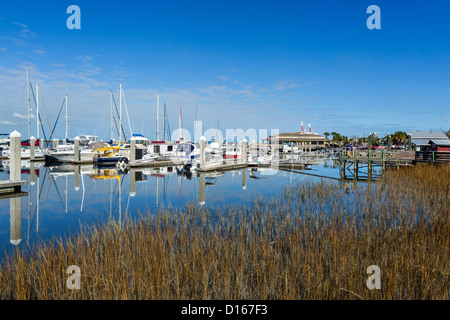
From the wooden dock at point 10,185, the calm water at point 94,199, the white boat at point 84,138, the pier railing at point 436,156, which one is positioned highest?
the white boat at point 84,138

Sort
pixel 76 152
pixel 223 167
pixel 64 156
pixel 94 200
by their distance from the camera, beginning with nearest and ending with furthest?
pixel 94 200 → pixel 223 167 → pixel 76 152 → pixel 64 156

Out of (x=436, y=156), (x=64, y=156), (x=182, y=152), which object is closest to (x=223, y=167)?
(x=182, y=152)

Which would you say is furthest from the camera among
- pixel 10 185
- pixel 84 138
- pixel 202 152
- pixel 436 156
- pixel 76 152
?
pixel 84 138

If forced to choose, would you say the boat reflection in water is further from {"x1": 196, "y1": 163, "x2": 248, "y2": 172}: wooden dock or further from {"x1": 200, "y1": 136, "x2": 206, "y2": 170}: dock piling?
{"x1": 196, "y1": 163, "x2": 248, "y2": 172}: wooden dock

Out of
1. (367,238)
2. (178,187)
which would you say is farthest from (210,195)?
(367,238)

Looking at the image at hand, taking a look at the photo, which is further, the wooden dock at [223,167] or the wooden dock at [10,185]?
the wooden dock at [223,167]

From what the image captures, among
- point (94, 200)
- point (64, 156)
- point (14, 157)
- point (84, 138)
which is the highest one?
point (84, 138)

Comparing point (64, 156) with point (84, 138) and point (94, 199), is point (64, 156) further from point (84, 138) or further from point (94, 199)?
point (94, 199)

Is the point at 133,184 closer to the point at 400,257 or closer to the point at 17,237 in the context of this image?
the point at 17,237

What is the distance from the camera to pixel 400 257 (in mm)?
4797

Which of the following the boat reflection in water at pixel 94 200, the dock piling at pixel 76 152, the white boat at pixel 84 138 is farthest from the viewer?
the white boat at pixel 84 138

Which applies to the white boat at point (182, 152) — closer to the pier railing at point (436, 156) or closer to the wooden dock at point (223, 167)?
the wooden dock at point (223, 167)

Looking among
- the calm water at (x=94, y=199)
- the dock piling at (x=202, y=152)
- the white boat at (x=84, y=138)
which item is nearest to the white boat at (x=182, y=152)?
the dock piling at (x=202, y=152)

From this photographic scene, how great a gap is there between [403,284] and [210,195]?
10.5 meters
